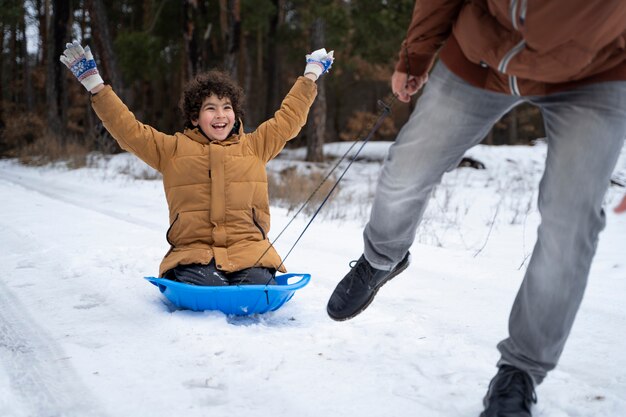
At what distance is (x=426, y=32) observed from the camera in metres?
1.57

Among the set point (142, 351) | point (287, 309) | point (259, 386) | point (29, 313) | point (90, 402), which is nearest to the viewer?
point (90, 402)

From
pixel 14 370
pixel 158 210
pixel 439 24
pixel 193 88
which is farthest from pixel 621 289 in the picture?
pixel 158 210

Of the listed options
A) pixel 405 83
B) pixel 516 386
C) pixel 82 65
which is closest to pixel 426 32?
pixel 405 83

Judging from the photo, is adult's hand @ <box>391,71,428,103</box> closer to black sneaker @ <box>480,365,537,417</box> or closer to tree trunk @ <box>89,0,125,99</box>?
black sneaker @ <box>480,365,537,417</box>

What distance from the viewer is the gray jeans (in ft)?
4.21

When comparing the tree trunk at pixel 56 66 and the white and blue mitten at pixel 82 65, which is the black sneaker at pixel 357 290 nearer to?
the white and blue mitten at pixel 82 65

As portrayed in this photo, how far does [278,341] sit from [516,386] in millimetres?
919

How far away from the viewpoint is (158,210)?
532 centimetres

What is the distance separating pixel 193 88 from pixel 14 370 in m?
1.66

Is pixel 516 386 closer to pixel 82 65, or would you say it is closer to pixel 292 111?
pixel 292 111

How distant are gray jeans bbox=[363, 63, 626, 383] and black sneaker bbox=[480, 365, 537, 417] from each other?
0.03m

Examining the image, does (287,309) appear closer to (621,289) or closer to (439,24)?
(439,24)

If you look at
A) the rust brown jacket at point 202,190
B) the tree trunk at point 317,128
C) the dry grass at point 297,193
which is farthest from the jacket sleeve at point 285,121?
the tree trunk at point 317,128

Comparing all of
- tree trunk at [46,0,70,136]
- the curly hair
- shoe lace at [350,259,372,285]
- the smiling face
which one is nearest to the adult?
shoe lace at [350,259,372,285]
